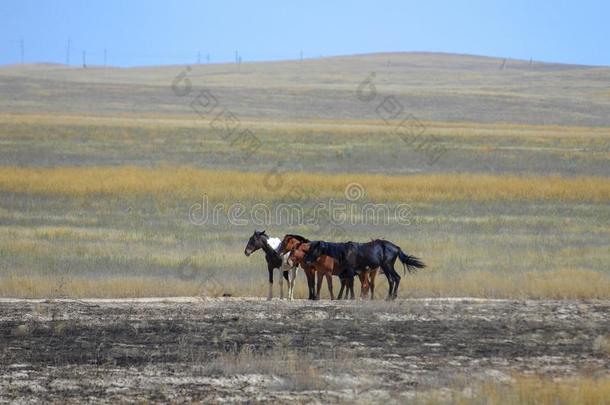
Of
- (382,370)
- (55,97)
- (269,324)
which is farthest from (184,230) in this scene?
(55,97)

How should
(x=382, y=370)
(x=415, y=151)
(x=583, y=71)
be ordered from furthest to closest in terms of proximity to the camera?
(x=583, y=71) → (x=415, y=151) → (x=382, y=370)

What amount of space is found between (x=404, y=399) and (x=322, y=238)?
13.7 meters

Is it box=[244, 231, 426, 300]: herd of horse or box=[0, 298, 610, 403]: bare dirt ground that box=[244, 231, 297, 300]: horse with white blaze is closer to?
box=[244, 231, 426, 300]: herd of horse

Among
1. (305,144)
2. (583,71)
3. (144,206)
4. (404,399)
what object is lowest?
(404,399)

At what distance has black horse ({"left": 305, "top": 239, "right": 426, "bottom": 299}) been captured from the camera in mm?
16344

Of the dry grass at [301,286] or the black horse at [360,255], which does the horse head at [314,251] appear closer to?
the black horse at [360,255]

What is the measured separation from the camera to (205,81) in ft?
317

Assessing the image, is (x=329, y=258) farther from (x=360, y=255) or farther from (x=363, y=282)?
(x=363, y=282)

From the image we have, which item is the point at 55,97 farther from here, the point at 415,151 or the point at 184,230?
the point at 184,230

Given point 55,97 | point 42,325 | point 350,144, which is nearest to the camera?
point 42,325

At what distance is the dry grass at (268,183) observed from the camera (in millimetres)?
31359

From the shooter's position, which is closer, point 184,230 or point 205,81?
point 184,230

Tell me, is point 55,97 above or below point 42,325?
above

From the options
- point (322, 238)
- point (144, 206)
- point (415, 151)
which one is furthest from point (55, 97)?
point (322, 238)
